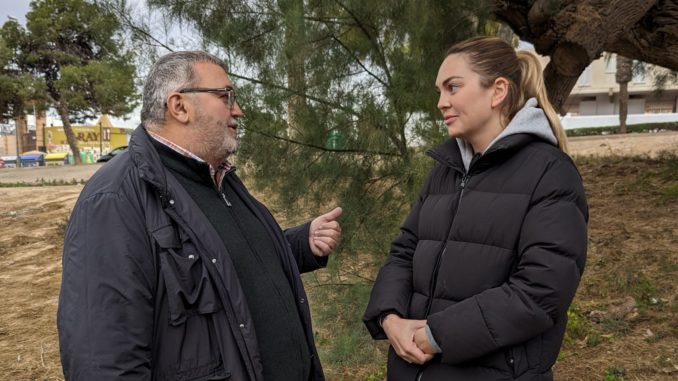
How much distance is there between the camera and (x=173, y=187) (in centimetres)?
149

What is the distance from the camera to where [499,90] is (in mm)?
1717

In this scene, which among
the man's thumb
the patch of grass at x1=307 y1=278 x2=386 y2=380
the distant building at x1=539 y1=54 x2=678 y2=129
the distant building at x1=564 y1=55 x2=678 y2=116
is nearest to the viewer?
the man's thumb

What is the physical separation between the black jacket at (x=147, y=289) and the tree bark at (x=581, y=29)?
2.79 metres

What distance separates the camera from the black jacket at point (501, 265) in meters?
1.45

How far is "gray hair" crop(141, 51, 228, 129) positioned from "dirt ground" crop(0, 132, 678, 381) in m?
3.09

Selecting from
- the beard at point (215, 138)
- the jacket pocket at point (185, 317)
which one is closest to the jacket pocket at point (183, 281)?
the jacket pocket at point (185, 317)

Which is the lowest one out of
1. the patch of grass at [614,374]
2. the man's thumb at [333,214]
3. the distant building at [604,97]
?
the patch of grass at [614,374]

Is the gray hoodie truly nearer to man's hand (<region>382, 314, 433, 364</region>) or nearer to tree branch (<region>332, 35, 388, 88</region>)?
man's hand (<region>382, 314, 433, 364</region>)

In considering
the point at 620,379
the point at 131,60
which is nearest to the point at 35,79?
the point at 131,60

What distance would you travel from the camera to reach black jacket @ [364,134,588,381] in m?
1.45

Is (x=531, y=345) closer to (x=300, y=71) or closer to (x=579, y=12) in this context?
(x=300, y=71)

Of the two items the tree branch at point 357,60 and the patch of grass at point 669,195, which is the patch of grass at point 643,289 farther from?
the tree branch at point 357,60

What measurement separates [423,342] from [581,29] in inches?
109

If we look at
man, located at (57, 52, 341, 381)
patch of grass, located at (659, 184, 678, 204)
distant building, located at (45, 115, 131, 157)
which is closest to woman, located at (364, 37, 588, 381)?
man, located at (57, 52, 341, 381)
